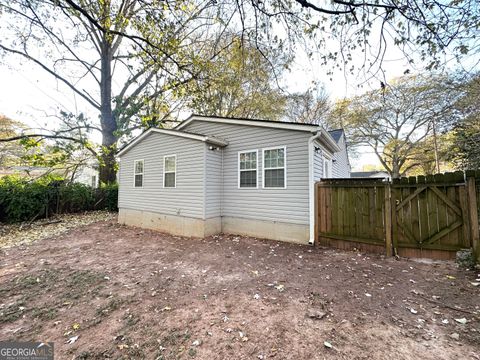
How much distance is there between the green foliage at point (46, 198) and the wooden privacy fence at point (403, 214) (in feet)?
38.7

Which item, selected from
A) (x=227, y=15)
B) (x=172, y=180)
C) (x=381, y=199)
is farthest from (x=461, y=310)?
(x=172, y=180)

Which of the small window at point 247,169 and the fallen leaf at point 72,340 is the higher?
the small window at point 247,169

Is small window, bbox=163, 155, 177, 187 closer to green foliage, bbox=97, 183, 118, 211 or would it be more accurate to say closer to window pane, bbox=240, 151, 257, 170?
window pane, bbox=240, 151, 257, 170

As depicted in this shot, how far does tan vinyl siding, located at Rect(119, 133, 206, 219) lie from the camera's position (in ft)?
23.5

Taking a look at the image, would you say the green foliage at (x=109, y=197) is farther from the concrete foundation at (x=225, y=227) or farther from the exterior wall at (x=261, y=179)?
the exterior wall at (x=261, y=179)

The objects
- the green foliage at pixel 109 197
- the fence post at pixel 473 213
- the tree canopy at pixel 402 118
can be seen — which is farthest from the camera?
the tree canopy at pixel 402 118

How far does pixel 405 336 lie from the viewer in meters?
2.32

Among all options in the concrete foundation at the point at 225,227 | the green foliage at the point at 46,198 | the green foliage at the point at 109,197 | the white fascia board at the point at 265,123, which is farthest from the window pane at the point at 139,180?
the green foliage at the point at 109,197

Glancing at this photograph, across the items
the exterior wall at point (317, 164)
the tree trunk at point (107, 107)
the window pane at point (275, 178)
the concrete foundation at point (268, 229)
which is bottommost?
the concrete foundation at point (268, 229)

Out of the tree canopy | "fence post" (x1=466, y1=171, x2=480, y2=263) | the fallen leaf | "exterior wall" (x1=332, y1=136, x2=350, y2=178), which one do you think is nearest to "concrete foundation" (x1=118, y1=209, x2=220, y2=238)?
the fallen leaf

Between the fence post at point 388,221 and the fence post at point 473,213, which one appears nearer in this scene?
the fence post at point 473,213

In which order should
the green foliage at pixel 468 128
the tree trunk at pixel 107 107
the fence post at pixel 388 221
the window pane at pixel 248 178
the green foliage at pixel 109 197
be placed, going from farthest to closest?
the tree trunk at pixel 107 107 < the green foliage at pixel 109 197 < the green foliage at pixel 468 128 < the window pane at pixel 248 178 < the fence post at pixel 388 221

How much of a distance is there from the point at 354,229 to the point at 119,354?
17.2 ft

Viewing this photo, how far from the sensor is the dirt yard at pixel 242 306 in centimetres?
221
